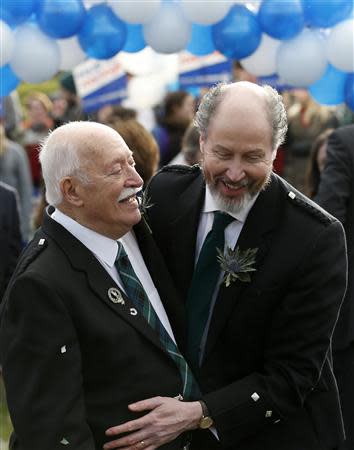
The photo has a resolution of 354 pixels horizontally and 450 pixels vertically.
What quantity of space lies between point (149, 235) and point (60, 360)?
2.31 feet

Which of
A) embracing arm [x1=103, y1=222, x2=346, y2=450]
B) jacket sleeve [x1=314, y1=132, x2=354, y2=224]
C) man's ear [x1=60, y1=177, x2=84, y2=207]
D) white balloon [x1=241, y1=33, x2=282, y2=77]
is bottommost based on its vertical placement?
embracing arm [x1=103, y1=222, x2=346, y2=450]

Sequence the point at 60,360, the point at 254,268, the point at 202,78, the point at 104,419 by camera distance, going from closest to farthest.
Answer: the point at 60,360 → the point at 104,419 → the point at 254,268 → the point at 202,78

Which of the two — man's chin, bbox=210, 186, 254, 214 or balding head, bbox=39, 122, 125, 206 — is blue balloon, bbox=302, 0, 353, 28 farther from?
balding head, bbox=39, 122, 125, 206

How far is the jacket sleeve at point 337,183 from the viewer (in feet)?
13.8

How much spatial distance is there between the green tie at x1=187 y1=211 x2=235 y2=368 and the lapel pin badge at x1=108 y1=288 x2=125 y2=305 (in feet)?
1.22

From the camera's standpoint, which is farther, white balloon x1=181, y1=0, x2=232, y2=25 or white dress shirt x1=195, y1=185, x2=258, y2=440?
white balloon x1=181, y1=0, x2=232, y2=25

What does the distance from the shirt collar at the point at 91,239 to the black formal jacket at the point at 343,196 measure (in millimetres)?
1748

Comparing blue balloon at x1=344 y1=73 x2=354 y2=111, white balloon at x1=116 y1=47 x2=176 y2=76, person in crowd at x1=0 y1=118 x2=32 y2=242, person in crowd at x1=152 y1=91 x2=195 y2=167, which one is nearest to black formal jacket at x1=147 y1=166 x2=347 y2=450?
blue balloon at x1=344 y1=73 x2=354 y2=111

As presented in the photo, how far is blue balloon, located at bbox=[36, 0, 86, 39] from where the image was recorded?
4.95 metres

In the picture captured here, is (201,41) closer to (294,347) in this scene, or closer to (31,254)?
(294,347)

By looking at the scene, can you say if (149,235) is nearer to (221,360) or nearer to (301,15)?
(221,360)

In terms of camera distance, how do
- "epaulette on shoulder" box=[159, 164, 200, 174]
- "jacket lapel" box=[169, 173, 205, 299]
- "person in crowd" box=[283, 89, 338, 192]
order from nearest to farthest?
"jacket lapel" box=[169, 173, 205, 299], "epaulette on shoulder" box=[159, 164, 200, 174], "person in crowd" box=[283, 89, 338, 192]

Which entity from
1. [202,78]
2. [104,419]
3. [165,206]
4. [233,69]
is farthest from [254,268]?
[233,69]

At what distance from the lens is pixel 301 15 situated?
5.20 metres
